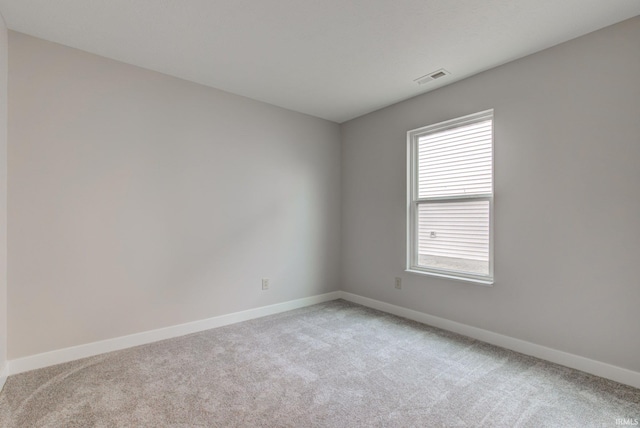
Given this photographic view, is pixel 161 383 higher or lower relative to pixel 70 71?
lower

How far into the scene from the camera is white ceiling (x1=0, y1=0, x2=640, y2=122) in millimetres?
1971

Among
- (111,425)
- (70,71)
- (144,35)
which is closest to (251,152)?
(144,35)

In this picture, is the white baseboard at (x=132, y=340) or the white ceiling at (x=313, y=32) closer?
the white ceiling at (x=313, y=32)

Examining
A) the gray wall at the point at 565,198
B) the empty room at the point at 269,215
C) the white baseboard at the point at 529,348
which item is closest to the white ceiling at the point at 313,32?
the empty room at the point at 269,215

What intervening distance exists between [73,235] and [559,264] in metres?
3.86

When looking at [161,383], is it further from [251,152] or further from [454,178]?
[454,178]

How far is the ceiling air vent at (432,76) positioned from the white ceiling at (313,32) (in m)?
0.06

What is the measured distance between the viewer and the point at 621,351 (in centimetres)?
208

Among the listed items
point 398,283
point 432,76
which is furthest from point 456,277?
point 432,76

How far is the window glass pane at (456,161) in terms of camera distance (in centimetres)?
286

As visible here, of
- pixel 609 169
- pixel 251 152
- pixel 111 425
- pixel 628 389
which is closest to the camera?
pixel 111 425

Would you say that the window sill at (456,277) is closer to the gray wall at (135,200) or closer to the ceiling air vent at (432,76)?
the gray wall at (135,200)

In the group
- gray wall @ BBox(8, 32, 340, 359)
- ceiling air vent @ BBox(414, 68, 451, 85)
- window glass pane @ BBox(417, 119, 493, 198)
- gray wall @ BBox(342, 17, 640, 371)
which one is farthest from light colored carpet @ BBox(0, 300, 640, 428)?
ceiling air vent @ BBox(414, 68, 451, 85)

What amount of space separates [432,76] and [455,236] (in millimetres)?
1582
